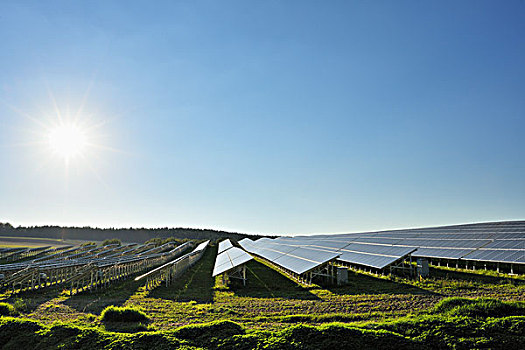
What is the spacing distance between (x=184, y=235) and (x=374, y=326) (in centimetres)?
11580

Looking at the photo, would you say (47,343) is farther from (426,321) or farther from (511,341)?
(511,341)

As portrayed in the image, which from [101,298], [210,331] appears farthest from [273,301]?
[101,298]

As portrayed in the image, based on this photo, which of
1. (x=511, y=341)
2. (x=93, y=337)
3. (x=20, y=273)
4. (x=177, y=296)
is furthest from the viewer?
(x=20, y=273)

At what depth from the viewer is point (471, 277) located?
20328mm

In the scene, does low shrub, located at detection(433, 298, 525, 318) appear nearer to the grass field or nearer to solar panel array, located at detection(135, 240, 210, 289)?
the grass field

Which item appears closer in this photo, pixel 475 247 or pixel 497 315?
pixel 497 315

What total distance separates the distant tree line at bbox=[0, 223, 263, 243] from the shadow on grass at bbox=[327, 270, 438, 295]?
308ft

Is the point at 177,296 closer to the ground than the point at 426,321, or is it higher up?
closer to the ground

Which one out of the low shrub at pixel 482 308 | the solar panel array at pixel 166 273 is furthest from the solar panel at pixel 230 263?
the low shrub at pixel 482 308

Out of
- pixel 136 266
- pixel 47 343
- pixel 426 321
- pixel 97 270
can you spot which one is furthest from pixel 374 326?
pixel 136 266

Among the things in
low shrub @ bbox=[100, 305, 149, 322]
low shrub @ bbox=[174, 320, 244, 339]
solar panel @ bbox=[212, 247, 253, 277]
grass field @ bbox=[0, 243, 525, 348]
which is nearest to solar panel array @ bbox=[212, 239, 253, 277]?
solar panel @ bbox=[212, 247, 253, 277]

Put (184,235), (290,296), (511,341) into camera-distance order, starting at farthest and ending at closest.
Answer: (184,235), (290,296), (511,341)

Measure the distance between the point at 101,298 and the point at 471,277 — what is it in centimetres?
2178

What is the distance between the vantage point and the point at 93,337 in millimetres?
9562
